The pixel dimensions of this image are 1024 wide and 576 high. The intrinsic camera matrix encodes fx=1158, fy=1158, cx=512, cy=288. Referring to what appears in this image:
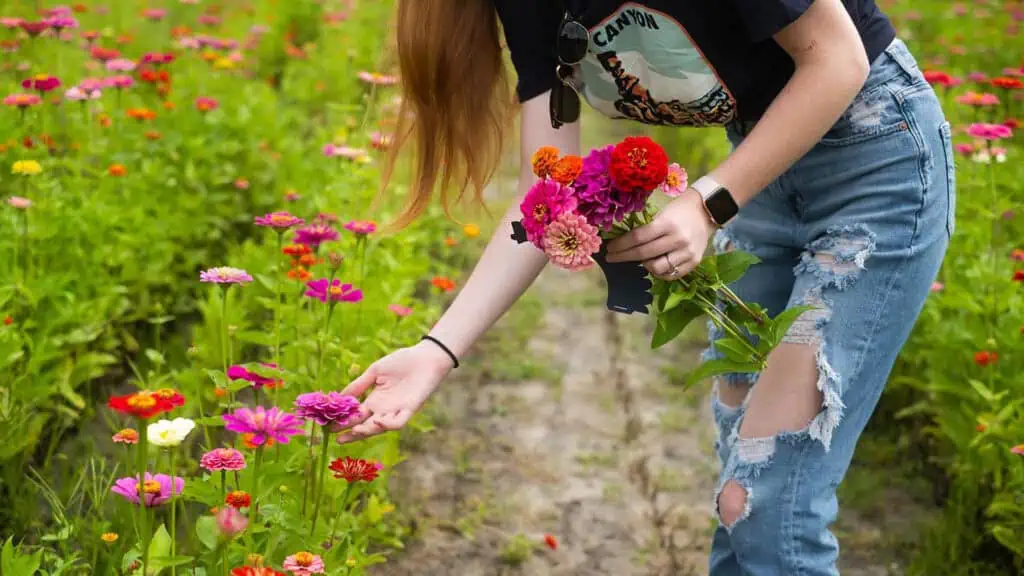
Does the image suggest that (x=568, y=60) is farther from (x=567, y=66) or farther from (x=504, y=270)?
(x=504, y=270)

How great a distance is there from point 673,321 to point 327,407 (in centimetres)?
44

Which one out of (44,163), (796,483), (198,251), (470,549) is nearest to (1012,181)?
(470,549)

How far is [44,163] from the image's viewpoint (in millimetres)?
2875

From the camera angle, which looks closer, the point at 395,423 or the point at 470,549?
the point at 395,423

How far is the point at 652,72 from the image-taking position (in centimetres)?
159

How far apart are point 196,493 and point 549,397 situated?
1820 mm

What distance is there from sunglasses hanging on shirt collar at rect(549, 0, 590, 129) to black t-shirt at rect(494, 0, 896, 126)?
0.02 meters

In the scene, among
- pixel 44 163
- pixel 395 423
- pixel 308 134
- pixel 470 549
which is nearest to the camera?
pixel 395 423

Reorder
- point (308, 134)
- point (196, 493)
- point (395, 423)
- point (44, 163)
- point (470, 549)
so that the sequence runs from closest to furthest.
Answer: point (395, 423), point (196, 493), point (470, 549), point (44, 163), point (308, 134)

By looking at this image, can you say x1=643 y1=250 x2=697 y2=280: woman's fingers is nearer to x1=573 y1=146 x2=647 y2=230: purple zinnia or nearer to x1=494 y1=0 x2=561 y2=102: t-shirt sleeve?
x1=573 y1=146 x2=647 y2=230: purple zinnia

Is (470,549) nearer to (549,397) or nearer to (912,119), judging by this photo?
(549,397)

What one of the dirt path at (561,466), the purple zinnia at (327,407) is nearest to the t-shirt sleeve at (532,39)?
the purple zinnia at (327,407)

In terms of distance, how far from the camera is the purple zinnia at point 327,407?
56.1 inches

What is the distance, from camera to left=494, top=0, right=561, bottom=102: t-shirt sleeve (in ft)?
5.50
